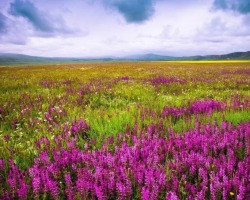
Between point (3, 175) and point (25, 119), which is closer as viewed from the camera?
point (3, 175)

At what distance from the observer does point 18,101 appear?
679 centimetres

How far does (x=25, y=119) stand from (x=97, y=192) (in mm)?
3745

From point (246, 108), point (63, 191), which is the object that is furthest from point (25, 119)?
point (246, 108)

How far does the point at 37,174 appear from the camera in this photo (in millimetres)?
2264

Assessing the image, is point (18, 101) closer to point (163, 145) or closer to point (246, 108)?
point (163, 145)

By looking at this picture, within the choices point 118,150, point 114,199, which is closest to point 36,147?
point 118,150

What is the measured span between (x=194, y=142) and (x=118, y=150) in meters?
0.99

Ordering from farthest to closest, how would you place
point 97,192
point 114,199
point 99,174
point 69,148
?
point 69,148 → point 99,174 → point 114,199 → point 97,192

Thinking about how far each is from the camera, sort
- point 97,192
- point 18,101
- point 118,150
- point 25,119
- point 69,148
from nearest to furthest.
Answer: point 97,192 → point 118,150 → point 69,148 → point 25,119 → point 18,101

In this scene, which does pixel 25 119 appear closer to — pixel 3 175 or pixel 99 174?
pixel 3 175

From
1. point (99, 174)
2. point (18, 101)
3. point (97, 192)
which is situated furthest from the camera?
point (18, 101)

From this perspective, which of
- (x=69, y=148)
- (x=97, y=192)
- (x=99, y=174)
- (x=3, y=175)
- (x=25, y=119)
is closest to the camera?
(x=97, y=192)

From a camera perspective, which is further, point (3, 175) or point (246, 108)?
point (246, 108)

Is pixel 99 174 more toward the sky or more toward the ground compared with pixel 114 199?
more toward the sky
